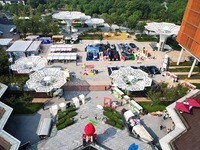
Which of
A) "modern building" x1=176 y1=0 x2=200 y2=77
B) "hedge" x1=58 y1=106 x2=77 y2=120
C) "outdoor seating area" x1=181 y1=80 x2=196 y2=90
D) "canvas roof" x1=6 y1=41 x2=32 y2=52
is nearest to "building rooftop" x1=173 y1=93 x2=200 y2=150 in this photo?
"outdoor seating area" x1=181 y1=80 x2=196 y2=90

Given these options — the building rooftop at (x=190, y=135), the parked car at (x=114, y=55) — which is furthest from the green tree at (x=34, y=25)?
the building rooftop at (x=190, y=135)

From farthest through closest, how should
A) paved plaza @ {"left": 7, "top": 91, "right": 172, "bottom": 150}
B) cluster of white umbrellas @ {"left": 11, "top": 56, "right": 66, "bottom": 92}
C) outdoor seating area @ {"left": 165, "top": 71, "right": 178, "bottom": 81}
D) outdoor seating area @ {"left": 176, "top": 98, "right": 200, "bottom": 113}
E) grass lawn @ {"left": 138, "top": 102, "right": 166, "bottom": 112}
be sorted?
outdoor seating area @ {"left": 165, "top": 71, "right": 178, "bottom": 81} < grass lawn @ {"left": 138, "top": 102, "right": 166, "bottom": 112} < cluster of white umbrellas @ {"left": 11, "top": 56, "right": 66, "bottom": 92} < outdoor seating area @ {"left": 176, "top": 98, "right": 200, "bottom": 113} < paved plaza @ {"left": 7, "top": 91, "right": 172, "bottom": 150}

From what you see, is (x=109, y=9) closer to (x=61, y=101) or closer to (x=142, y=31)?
(x=142, y=31)

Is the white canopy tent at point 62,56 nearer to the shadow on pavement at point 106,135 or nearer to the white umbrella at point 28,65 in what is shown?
the white umbrella at point 28,65

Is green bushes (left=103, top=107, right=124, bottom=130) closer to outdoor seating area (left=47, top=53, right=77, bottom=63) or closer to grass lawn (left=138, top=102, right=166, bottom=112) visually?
grass lawn (left=138, top=102, right=166, bottom=112)

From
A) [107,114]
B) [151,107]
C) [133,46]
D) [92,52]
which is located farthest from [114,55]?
[107,114]

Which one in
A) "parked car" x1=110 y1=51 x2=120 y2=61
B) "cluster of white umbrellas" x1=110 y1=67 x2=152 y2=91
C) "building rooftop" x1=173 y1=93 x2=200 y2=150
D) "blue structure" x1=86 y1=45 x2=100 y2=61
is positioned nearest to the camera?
"building rooftop" x1=173 y1=93 x2=200 y2=150

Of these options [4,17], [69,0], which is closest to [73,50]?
[4,17]
